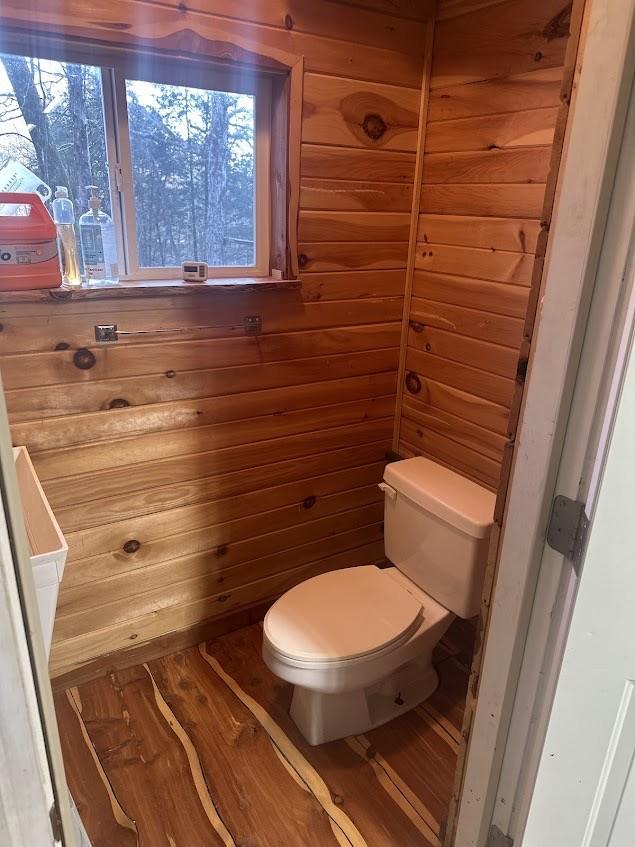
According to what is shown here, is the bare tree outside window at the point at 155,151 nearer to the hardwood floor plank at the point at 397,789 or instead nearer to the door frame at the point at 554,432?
the door frame at the point at 554,432

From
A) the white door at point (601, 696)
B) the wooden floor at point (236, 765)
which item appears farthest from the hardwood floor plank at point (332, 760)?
the white door at point (601, 696)

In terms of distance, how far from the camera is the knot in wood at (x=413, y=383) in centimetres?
222

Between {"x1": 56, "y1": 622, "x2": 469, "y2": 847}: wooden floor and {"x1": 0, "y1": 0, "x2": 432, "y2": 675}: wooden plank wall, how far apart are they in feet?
0.65

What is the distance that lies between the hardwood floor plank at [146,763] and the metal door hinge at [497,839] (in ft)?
2.24

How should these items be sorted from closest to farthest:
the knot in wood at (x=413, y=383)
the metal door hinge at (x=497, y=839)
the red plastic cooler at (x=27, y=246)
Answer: the metal door hinge at (x=497, y=839), the red plastic cooler at (x=27, y=246), the knot in wood at (x=413, y=383)

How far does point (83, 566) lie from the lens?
1.87 metres

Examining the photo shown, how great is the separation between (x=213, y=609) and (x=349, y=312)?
118cm

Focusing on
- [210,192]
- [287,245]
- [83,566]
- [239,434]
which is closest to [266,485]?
[239,434]

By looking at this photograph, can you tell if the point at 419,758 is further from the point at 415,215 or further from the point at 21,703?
the point at 415,215

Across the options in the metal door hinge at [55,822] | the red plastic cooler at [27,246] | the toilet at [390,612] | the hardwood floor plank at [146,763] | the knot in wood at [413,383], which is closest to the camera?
the metal door hinge at [55,822]

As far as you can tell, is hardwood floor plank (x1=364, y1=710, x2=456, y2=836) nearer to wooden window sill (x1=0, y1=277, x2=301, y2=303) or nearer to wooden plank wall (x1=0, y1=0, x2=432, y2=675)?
wooden plank wall (x1=0, y1=0, x2=432, y2=675)

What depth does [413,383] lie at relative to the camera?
2242mm

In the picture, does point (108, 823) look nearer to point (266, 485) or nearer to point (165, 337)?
point (266, 485)

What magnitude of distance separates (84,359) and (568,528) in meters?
1.33
